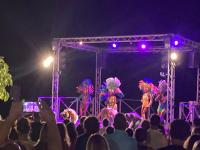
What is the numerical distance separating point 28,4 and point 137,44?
591cm

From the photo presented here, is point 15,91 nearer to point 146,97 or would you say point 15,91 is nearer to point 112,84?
point 112,84

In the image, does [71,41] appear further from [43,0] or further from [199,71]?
[43,0]

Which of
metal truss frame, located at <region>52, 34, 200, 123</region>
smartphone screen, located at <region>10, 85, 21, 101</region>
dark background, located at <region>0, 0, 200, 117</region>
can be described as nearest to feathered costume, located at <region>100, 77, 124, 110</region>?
metal truss frame, located at <region>52, 34, 200, 123</region>

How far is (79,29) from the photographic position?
19188mm

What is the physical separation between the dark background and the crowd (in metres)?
11.5

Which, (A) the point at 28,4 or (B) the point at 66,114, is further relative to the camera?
(A) the point at 28,4

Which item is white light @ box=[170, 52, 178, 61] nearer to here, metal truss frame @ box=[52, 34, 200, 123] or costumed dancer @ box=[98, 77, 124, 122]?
metal truss frame @ box=[52, 34, 200, 123]

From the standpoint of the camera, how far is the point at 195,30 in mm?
16984

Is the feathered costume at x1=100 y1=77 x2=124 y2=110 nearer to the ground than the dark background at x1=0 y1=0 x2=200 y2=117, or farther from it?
nearer to the ground

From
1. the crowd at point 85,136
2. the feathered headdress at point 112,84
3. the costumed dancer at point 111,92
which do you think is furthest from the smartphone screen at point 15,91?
the crowd at point 85,136

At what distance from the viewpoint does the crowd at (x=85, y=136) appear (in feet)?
12.0

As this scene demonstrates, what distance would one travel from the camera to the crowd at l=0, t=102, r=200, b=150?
12.0 ft

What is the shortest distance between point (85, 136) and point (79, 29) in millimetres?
14358

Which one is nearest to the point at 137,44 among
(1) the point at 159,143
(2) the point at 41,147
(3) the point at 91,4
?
(3) the point at 91,4
